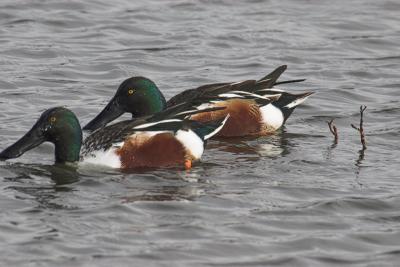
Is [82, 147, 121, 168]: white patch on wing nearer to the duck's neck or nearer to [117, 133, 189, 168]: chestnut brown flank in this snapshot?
[117, 133, 189, 168]: chestnut brown flank

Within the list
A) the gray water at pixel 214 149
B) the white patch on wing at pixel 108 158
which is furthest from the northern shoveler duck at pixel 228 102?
the white patch on wing at pixel 108 158

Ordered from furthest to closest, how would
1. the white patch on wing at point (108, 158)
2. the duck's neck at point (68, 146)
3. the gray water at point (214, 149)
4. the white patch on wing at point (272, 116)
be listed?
the white patch on wing at point (272, 116) < the duck's neck at point (68, 146) < the white patch on wing at point (108, 158) < the gray water at point (214, 149)

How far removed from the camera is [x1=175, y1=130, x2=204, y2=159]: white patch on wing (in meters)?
10.2

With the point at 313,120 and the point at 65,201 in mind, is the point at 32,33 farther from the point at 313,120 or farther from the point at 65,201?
the point at 65,201

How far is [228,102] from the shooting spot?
37.8 feet

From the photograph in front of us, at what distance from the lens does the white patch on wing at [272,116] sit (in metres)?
11.7

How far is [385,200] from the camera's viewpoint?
917 cm

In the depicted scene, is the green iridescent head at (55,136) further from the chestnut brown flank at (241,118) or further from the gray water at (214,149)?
the chestnut brown flank at (241,118)

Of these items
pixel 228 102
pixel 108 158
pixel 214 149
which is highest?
pixel 228 102

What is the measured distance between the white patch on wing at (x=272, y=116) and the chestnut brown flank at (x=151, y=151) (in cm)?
172

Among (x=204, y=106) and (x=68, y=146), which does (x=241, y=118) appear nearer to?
(x=204, y=106)

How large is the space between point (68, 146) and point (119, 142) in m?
0.44

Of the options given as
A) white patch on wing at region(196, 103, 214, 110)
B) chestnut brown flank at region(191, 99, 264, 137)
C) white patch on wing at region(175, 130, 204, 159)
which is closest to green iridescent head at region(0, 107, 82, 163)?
white patch on wing at region(175, 130, 204, 159)

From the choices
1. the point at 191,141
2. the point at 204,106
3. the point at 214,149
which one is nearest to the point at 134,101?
the point at 204,106
